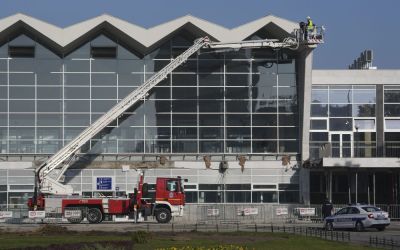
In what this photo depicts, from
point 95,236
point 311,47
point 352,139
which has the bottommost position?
point 95,236

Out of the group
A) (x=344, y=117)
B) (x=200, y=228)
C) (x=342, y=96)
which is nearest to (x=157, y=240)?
(x=200, y=228)

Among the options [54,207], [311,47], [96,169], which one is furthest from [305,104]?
[54,207]

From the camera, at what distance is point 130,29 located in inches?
2386

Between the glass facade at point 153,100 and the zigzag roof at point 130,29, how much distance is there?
1135mm

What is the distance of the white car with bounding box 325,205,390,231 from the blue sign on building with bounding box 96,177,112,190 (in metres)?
18.5

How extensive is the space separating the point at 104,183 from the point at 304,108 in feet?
48.7

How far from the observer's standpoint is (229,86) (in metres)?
62.0

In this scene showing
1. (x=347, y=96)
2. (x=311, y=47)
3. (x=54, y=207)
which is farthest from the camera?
(x=347, y=96)

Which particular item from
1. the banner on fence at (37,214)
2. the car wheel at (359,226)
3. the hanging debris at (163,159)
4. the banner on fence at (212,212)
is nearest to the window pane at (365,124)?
the banner on fence at (212,212)

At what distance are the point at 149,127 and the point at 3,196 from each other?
11.1 meters

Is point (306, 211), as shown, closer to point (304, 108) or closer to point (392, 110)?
point (304, 108)

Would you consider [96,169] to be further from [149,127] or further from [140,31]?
[140,31]

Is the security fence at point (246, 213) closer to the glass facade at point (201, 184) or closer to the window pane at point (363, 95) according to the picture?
the glass facade at point (201, 184)

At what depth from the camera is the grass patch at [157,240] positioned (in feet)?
102
